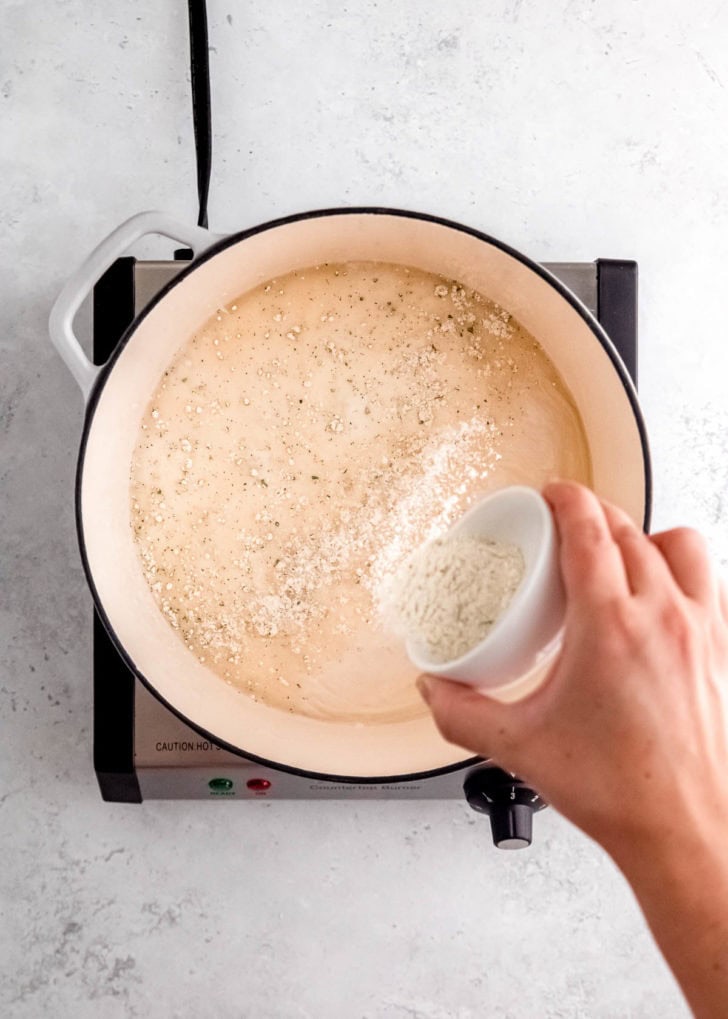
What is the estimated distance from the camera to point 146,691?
753 millimetres

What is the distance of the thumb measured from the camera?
0.46 metres

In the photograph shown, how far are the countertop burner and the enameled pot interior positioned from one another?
0.03 m

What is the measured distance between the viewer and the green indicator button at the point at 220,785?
0.79m

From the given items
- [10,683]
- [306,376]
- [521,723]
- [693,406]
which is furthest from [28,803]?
[693,406]

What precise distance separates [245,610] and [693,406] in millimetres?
458

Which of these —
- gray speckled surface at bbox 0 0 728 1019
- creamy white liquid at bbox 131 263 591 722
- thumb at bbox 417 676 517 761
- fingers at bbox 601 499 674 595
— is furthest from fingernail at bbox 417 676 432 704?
gray speckled surface at bbox 0 0 728 1019

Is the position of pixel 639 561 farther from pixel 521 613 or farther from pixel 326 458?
pixel 326 458

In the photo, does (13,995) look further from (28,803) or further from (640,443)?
(640,443)

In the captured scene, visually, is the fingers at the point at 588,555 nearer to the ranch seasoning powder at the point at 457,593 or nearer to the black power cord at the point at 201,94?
the ranch seasoning powder at the point at 457,593

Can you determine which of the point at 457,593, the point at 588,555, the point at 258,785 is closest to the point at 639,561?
the point at 588,555

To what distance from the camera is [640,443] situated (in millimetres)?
653

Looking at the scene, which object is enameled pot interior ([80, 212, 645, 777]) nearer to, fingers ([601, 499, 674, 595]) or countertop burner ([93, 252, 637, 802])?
countertop burner ([93, 252, 637, 802])

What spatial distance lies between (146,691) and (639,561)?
448 mm

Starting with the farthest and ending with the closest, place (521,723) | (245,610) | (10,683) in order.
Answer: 1. (10,683)
2. (245,610)
3. (521,723)
